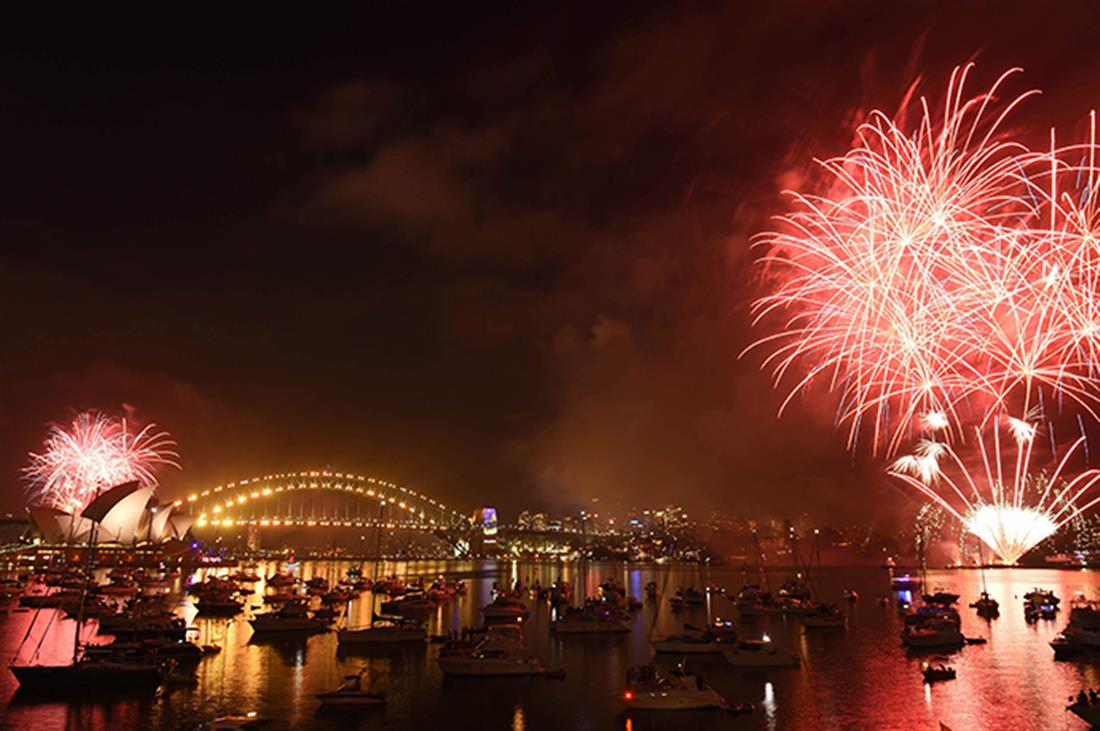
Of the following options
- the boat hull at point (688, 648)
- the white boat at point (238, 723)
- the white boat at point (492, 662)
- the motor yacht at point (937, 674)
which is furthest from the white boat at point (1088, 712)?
the white boat at point (238, 723)

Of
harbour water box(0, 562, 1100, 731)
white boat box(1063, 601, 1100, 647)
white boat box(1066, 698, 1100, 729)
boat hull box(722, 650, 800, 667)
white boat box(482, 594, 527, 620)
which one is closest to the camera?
white boat box(1066, 698, 1100, 729)

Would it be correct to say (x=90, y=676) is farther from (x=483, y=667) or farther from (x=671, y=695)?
(x=671, y=695)

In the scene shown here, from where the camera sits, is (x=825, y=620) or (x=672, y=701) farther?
(x=825, y=620)

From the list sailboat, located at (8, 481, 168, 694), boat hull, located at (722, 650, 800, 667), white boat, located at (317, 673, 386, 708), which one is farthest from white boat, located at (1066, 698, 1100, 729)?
sailboat, located at (8, 481, 168, 694)

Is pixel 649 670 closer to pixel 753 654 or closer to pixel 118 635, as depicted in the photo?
pixel 753 654

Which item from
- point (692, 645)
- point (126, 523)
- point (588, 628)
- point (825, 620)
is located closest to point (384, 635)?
point (588, 628)

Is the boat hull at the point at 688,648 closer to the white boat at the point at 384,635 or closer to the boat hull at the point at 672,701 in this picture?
the white boat at the point at 384,635

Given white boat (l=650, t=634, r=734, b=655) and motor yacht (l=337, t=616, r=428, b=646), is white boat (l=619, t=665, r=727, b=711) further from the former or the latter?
motor yacht (l=337, t=616, r=428, b=646)

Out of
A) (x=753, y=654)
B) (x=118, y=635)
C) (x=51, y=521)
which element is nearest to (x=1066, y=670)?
(x=753, y=654)
